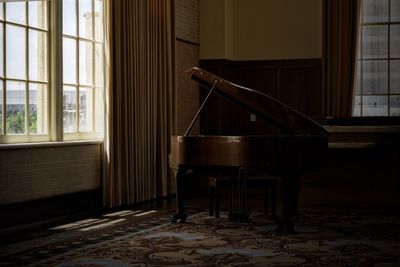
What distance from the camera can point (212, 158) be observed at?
6.71m

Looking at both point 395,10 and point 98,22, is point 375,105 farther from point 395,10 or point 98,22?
point 98,22

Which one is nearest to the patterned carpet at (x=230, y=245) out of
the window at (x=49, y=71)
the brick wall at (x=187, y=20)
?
the window at (x=49, y=71)

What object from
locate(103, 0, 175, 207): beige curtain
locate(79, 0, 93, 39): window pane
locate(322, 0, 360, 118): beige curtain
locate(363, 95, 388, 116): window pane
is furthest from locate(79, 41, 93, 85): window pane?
locate(363, 95, 388, 116): window pane

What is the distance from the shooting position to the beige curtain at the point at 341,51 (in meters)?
10.3

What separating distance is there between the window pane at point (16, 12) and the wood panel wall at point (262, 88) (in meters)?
4.30

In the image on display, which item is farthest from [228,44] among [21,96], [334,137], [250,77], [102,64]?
[21,96]

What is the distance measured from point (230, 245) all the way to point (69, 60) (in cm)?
311

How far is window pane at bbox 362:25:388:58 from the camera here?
1047cm

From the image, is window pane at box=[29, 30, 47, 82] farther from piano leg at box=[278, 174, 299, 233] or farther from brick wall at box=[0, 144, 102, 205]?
piano leg at box=[278, 174, 299, 233]

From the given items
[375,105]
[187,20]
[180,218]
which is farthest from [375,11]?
[180,218]

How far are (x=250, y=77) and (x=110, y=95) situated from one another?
130 inches

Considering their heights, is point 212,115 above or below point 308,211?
above

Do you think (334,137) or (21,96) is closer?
(21,96)

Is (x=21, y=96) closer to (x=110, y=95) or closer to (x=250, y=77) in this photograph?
(x=110, y=95)
